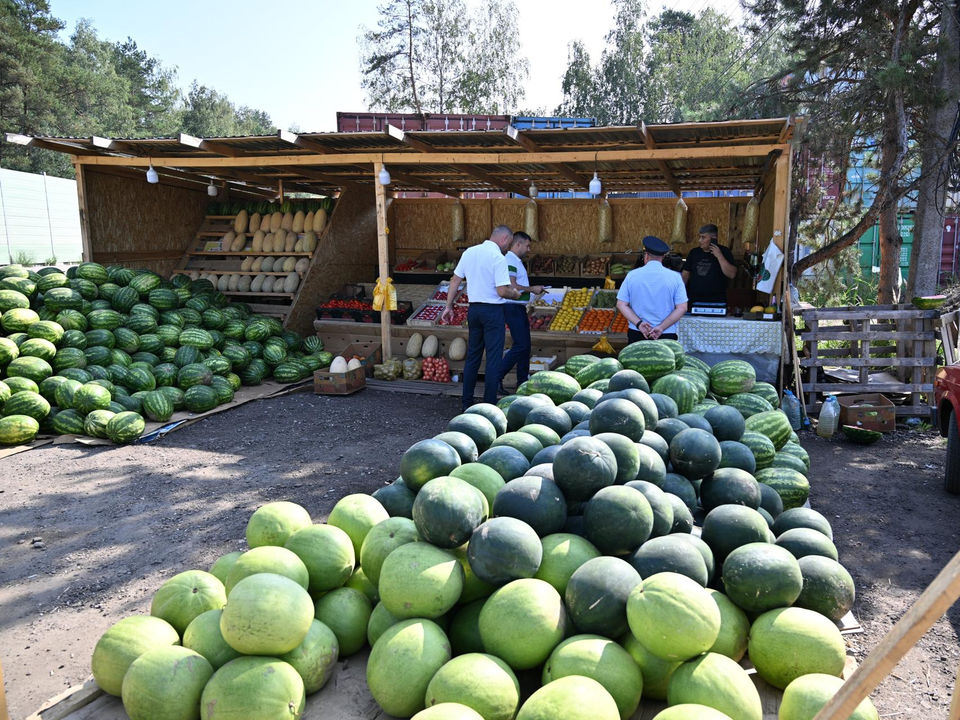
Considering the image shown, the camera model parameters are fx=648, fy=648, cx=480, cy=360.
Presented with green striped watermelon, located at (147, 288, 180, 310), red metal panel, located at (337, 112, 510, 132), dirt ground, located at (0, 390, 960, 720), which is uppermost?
red metal panel, located at (337, 112, 510, 132)

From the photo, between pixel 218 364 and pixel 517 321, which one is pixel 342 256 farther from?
pixel 517 321

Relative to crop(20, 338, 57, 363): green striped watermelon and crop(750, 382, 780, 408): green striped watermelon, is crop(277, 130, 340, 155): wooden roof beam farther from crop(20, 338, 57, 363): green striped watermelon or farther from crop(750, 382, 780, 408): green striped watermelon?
crop(750, 382, 780, 408): green striped watermelon

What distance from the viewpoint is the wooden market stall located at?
7980mm

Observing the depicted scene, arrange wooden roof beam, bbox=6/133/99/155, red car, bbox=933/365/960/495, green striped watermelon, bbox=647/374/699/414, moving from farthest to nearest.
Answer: wooden roof beam, bbox=6/133/99/155, red car, bbox=933/365/960/495, green striped watermelon, bbox=647/374/699/414

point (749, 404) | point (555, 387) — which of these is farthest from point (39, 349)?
point (749, 404)

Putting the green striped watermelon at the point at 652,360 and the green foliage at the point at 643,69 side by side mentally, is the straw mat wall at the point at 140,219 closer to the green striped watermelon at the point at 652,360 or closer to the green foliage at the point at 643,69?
the green striped watermelon at the point at 652,360

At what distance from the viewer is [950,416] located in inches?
222

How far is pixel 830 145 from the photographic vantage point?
32.6ft

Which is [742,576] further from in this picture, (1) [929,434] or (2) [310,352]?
(2) [310,352]

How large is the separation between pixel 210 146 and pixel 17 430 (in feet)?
15.8

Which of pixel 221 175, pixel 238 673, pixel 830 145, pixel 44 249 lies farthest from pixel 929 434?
pixel 44 249

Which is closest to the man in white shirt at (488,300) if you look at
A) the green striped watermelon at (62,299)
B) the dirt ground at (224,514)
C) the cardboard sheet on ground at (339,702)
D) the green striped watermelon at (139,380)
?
the dirt ground at (224,514)

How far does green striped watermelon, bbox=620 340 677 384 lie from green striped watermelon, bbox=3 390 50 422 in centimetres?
659

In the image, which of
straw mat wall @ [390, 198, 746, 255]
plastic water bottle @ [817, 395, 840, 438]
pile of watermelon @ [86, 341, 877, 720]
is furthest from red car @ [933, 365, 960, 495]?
straw mat wall @ [390, 198, 746, 255]
